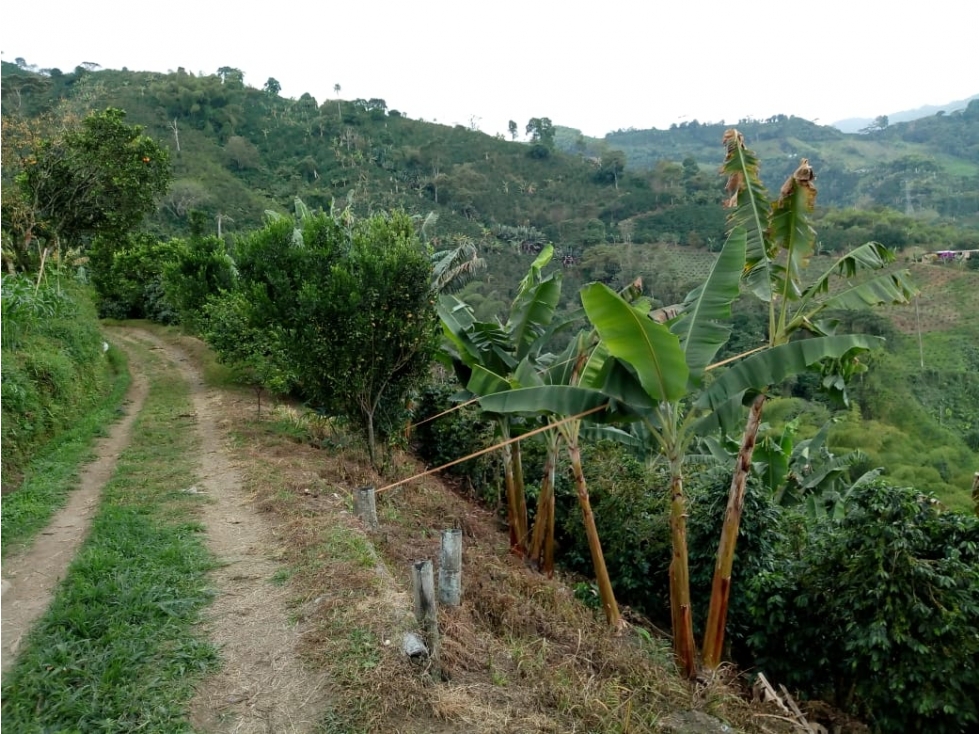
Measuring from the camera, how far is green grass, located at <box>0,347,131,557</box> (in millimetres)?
6485

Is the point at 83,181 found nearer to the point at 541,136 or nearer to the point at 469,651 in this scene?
the point at 469,651

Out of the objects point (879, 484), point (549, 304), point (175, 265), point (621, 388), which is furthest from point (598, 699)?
point (175, 265)

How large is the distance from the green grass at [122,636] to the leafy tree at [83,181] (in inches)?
460

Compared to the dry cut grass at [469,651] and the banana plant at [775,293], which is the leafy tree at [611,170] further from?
the dry cut grass at [469,651]

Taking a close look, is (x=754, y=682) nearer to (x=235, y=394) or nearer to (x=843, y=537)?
(x=843, y=537)

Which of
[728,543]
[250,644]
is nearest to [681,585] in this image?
[728,543]

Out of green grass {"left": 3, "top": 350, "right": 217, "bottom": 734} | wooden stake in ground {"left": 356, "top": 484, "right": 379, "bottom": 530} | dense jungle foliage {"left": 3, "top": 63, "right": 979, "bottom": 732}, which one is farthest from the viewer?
wooden stake in ground {"left": 356, "top": 484, "right": 379, "bottom": 530}

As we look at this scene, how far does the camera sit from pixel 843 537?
5.65 meters

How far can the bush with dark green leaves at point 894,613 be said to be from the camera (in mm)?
4863

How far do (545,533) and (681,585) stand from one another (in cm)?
266

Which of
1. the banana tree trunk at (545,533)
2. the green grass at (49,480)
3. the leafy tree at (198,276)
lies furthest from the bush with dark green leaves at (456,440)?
the leafy tree at (198,276)

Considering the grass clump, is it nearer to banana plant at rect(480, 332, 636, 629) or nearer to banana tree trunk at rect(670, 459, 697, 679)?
banana plant at rect(480, 332, 636, 629)

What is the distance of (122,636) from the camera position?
14.7 feet

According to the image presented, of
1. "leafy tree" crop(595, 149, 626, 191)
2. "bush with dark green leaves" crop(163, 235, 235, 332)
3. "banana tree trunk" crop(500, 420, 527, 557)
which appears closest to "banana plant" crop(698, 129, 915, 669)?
"banana tree trunk" crop(500, 420, 527, 557)
